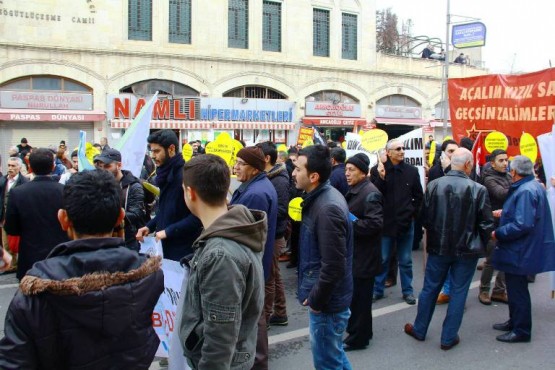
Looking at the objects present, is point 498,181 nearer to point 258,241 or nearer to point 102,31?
point 258,241

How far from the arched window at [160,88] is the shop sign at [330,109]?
19.9 feet

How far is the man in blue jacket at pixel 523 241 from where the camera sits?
4.82 metres

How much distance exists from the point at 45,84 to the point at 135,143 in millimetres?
17671

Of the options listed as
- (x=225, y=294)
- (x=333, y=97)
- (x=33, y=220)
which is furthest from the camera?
(x=333, y=97)

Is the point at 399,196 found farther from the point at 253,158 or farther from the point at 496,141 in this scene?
the point at 253,158

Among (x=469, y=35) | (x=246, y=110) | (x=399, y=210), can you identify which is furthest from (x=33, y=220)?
(x=469, y=35)

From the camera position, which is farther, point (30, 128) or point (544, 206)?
point (30, 128)

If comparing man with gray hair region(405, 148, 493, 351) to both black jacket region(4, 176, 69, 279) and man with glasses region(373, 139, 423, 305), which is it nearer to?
man with glasses region(373, 139, 423, 305)

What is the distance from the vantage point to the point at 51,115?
20.6 m

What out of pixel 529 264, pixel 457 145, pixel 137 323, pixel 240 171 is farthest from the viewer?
pixel 457 145

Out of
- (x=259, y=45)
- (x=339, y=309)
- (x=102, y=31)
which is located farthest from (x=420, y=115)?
(x=339, y=309)

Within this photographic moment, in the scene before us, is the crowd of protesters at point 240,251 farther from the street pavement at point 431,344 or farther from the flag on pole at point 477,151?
the flag on pole at point 477,151

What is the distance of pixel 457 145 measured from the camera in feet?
25.4

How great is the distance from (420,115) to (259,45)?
10.8m
